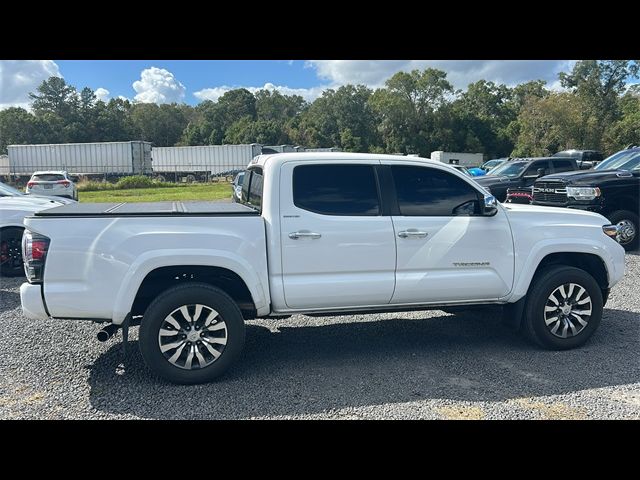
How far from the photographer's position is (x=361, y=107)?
6925 cm

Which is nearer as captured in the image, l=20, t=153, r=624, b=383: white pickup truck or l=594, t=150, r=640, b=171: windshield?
l=20, t=153, r=624, b=383: white pickup truck

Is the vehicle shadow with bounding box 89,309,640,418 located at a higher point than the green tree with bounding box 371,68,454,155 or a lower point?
lower

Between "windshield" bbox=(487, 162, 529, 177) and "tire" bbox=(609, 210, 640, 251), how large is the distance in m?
4.75

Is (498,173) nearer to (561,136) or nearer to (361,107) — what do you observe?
(561,136)

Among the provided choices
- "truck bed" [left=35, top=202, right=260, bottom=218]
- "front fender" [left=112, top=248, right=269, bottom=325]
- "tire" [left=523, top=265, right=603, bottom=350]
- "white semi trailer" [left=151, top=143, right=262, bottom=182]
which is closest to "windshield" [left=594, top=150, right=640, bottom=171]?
"tire" [left=523, top=265, right=603, bottom=350]

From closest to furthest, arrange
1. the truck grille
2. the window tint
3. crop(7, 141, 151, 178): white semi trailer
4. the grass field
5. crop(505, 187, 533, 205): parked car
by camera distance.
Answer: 1. the window tint
2. the truck grille
3. crop(505, 187, 533, 205): parked car
4. the grass field
5. crop(7, 141, 151, 178): white semi trailer

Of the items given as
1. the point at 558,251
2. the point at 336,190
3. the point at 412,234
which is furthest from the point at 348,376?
the point at 558,251

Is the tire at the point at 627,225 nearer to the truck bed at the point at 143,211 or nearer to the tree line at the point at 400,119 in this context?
the truck bed at the point at 143,211

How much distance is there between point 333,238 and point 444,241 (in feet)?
3.46

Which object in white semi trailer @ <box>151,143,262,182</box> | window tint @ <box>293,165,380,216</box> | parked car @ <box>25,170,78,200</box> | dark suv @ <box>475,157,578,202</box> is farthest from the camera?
white semi trailer @ <box>151,143,262,182</box>

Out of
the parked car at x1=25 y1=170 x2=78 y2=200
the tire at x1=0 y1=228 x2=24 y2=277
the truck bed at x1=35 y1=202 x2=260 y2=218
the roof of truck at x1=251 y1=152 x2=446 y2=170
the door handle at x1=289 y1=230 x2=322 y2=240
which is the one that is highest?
the parked car at x1=25 y1=170 x2=78 y2=200

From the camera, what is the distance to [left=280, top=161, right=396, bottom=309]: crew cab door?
13.6 ft

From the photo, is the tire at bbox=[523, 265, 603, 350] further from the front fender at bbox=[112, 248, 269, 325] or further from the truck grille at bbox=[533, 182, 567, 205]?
the truck grille at bbox=[533, 182, 567, 205]

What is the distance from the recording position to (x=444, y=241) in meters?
4.45
